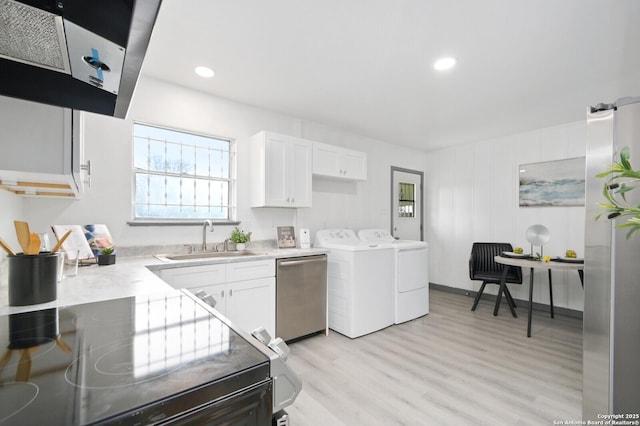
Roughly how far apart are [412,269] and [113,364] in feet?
11.7

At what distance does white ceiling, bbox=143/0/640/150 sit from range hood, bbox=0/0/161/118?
1.14 metres

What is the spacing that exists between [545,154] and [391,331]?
131 inches

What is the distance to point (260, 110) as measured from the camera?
347 cm

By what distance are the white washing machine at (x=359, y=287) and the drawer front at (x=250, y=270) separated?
2.72 feet

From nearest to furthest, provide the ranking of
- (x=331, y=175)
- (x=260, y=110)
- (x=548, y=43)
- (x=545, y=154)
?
(x=548, y=43) → (x=260, y=110) → (x=331, y=175) → (x=545, y=154)

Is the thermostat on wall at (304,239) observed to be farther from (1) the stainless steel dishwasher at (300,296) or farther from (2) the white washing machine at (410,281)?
(2) the white washing machine at (410,281)

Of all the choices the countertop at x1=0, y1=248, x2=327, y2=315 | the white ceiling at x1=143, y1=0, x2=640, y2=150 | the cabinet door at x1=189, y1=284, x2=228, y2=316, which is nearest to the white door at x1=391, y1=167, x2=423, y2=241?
the white ceiling at x1=143, y1=0, x2=640, y2=150

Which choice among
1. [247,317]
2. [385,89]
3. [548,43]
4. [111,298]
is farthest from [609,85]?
[111,298]

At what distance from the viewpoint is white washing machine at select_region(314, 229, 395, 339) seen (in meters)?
3.19

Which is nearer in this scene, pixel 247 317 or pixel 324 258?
pixel 247 317

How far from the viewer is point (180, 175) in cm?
297

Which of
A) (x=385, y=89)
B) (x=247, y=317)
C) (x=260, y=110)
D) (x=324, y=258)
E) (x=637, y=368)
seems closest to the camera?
(x=637, y=368)

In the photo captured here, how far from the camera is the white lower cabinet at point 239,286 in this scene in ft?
7.62

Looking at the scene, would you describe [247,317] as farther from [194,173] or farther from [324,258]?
[194,173]
